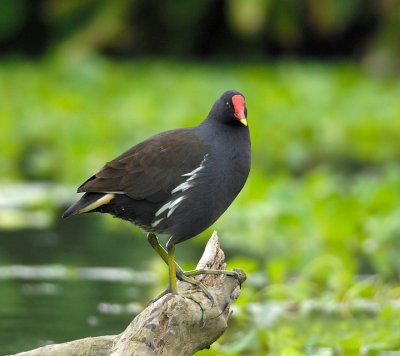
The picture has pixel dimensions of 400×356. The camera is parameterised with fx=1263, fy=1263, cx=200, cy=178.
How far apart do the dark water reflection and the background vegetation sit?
0.07 ft

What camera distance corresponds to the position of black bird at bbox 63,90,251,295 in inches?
221

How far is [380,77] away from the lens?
687 inches

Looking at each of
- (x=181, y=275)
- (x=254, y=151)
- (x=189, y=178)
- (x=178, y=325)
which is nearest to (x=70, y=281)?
(x=181, y=275)

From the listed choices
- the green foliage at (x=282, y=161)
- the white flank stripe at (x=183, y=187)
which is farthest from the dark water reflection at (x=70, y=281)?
the white flank stripe at (x=183, y=187)

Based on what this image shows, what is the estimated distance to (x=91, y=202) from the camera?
5.67m

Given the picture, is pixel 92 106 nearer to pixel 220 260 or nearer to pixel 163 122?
pixel 163 122

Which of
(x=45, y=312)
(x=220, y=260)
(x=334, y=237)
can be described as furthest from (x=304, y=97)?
(x=220, y=260)

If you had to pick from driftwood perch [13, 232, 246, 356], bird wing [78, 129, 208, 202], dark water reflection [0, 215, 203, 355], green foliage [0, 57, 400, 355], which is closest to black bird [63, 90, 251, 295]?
bird wing [78, 129, 208, 202]

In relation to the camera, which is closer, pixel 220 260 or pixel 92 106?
pixel 220 260

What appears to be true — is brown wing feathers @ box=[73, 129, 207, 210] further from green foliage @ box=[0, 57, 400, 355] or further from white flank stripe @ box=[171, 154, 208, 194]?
green foliage @ box=[0, 57, 400, 355]

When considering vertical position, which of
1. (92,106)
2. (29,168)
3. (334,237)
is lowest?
(334,237)

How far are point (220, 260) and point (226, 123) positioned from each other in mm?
635

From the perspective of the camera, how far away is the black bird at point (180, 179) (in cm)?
562

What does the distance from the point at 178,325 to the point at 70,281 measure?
335cm
